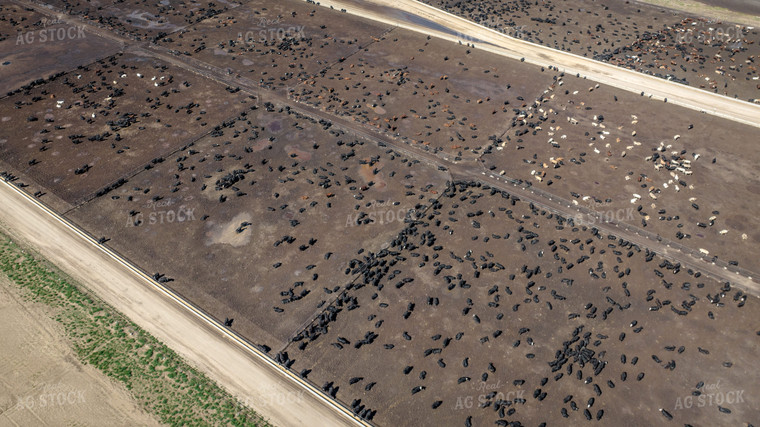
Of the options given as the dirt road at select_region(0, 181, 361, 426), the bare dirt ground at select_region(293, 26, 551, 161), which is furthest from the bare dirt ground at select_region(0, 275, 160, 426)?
the bare dirt ground at select_region(293, 26, 551, 161)

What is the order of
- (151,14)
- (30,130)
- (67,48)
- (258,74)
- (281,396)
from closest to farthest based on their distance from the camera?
1. (281,396)
2. (30,130)
3. (258,74)
4. (67,48)
5. (151,14)

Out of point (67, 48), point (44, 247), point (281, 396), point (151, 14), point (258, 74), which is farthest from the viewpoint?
point (151, 14)

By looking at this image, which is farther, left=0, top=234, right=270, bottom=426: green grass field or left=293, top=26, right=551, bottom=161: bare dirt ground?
left=293, top=26, right=551, bottom=161: bare dirt ground

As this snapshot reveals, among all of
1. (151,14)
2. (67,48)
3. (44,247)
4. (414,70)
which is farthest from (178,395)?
(151,14)

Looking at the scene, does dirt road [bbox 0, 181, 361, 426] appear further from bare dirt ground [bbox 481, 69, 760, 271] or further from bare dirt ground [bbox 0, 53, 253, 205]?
bare dirt ground [bbox 481, 69, 760, 271]

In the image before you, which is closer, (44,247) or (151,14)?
(44,247)

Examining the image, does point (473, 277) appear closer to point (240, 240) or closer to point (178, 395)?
point (240, 240)

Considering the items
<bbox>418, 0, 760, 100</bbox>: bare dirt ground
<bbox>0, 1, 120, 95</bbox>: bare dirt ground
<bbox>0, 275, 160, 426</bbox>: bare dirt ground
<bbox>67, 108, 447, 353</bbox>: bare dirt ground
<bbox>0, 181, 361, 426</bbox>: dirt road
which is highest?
<bbox>418, 0, 760, 100</bbox>: bare dirt ground
